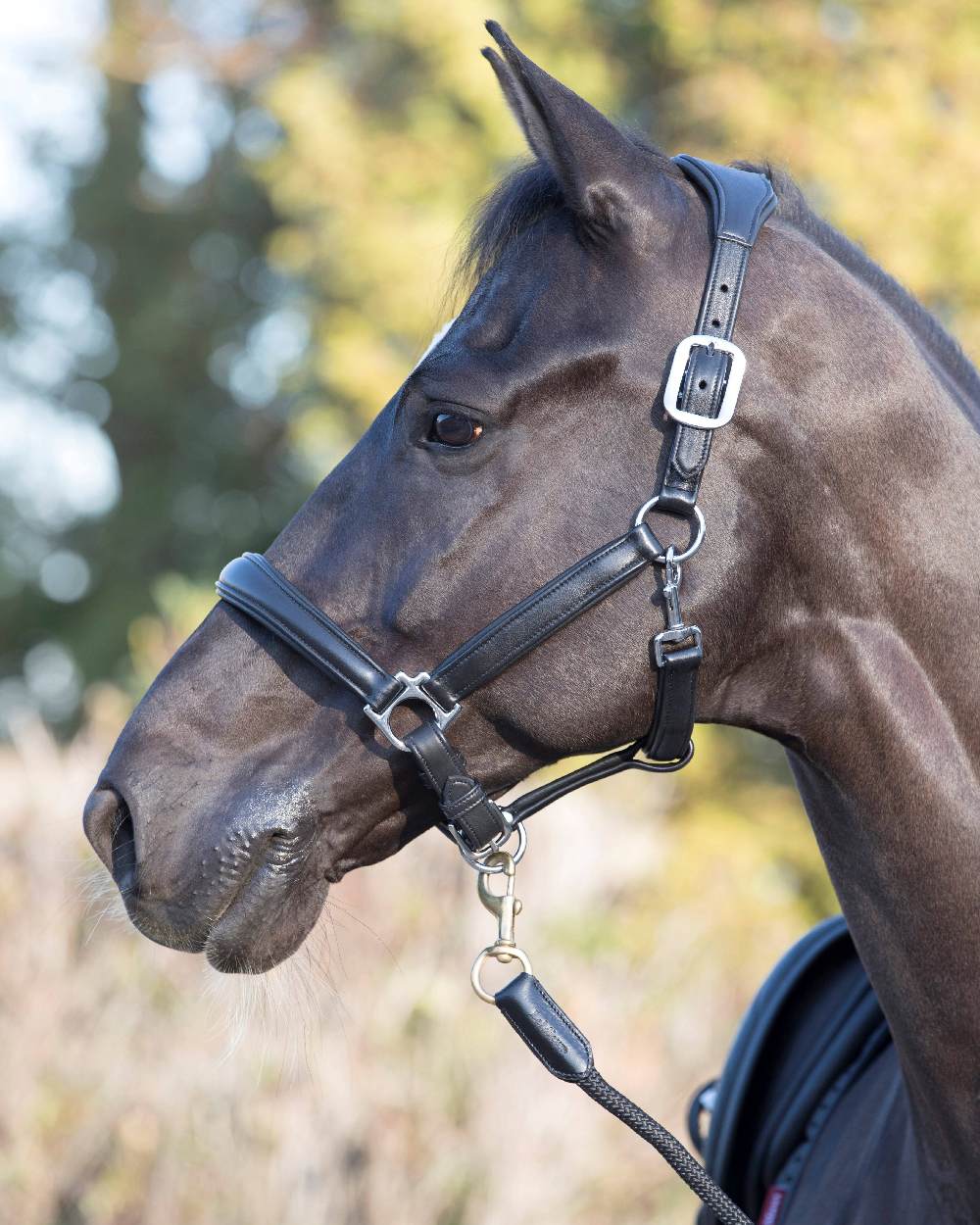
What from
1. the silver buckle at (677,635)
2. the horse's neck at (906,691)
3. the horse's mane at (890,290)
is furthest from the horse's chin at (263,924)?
the horse's mane at (890,290)

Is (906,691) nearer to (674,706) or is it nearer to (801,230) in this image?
(674,706)

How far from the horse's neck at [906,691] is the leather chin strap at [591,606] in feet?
0.44

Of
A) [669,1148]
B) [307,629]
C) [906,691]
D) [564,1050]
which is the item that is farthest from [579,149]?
[669,1148]

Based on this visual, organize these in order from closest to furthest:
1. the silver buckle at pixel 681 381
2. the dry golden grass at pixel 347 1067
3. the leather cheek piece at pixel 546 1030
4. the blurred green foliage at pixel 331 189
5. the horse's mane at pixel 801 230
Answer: the silver buckle at pixel 681 381, the leather cheek piece at pixel 546 1030, the horse's mane at pixel 801 230, the dry golden grass at pixel 347 1067, the blurred green foliage at pixel 331 189

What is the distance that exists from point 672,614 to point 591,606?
116 mm

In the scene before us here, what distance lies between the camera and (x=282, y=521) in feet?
47.5

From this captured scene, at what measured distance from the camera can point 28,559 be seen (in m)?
18.4

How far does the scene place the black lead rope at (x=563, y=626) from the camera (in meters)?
1.81

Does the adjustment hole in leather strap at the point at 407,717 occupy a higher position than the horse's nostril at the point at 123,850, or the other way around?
the adjustment hole in leather strap at the point at 407,717

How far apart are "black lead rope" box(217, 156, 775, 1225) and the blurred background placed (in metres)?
0.47

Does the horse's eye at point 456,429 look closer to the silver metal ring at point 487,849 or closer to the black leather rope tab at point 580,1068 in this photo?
the silver metal ring at point 487,849

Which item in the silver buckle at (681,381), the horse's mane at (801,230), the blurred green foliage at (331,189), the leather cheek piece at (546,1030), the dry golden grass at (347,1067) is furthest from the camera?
the blurred green foliage at (331,189)

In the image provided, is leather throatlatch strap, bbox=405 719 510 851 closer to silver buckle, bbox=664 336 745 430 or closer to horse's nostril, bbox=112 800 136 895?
horse's nostril, bbox=112 800 136 895

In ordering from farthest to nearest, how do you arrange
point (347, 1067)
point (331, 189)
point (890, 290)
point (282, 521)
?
1. point (282, 521)
2. point (331, 189)
3. point (347, 1067)
4. point (890, 290)
